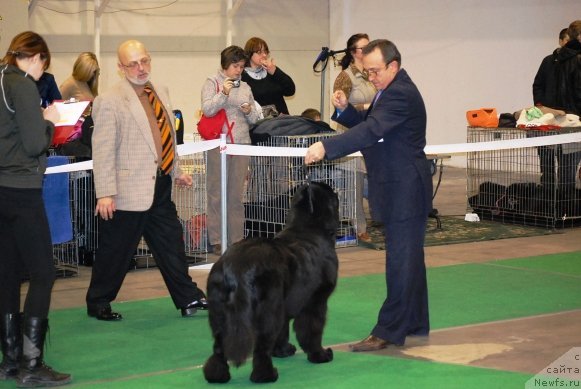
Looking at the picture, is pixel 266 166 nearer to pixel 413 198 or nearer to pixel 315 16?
pixel 413 198

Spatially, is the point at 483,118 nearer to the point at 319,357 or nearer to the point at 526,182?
the point at 526,182

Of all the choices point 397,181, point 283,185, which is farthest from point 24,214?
point 283,185

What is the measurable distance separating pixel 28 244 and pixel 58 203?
10.1 feet

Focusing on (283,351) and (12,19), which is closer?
(283,351)

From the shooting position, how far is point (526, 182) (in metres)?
10.9

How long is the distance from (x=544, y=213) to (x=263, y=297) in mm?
6329

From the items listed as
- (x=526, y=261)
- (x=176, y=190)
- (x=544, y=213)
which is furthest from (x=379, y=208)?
(x=544, y=213)

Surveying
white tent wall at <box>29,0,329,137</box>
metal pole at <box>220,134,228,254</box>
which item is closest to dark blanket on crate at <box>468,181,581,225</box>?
metal pole at <box>220,134,228,254</box>

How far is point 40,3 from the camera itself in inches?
598

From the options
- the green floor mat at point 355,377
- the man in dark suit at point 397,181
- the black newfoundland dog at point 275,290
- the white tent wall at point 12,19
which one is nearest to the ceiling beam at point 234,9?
the white tent wall at point 12,19

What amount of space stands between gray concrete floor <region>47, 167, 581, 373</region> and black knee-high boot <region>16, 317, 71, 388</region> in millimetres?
1805

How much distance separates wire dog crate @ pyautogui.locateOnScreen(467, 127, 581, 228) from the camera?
1050 centimetres

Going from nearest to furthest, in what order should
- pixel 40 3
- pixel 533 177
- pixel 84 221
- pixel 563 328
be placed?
1. pixel 563 328
2. pixel 84 221
3. pixel 533 177
4. pixel 40 3

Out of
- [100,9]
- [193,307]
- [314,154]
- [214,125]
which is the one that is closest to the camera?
[314,154]
